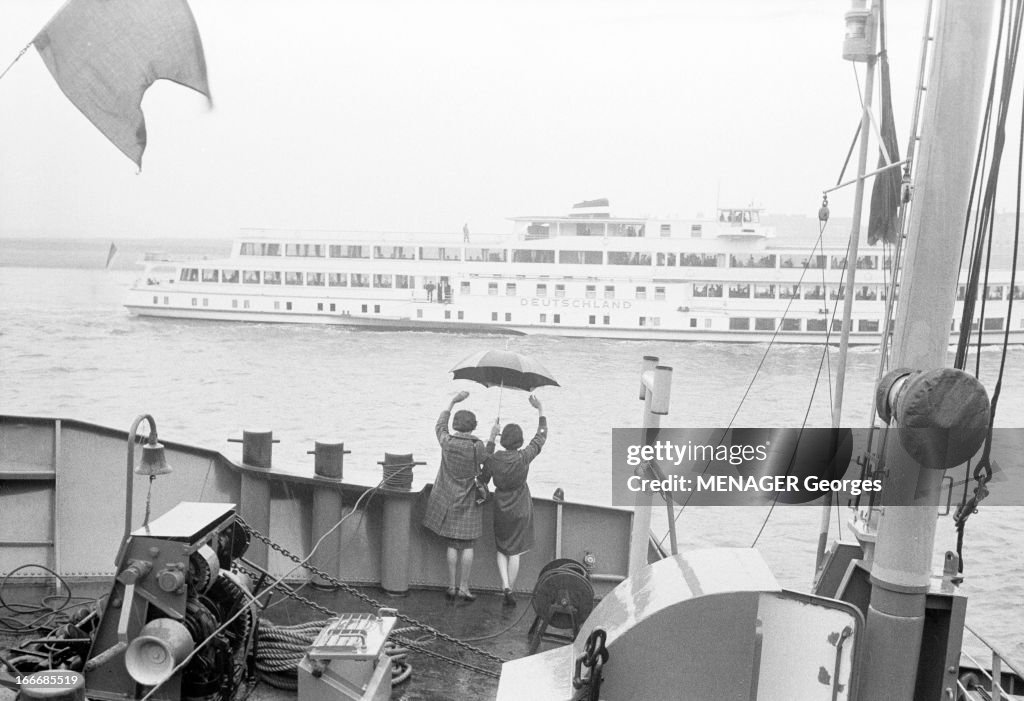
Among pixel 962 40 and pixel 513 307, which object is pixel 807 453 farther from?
pixel 513 307

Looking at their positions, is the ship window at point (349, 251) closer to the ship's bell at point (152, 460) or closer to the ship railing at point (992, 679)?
the ship railing at point (992, 679)

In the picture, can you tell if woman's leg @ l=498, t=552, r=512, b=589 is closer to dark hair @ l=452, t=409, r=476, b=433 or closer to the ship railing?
dark hair @ l=452, t=409, r=476, b=433

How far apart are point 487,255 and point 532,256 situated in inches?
81.5

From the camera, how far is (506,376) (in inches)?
235

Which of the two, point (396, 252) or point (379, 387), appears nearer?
point (379, 387)

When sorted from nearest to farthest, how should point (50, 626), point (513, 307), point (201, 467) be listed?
point (50, 626) < point (201, 467) < point (513, 307)

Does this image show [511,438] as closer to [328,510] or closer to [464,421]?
[464,421]

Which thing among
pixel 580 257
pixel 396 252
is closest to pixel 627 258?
pixel 580 257

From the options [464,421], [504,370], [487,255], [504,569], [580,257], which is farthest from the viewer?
[487,255]

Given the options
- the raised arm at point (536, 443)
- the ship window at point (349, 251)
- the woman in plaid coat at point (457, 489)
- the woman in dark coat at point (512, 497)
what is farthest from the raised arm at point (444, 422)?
the ship window at point (349, 251)

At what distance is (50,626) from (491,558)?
8.19ft

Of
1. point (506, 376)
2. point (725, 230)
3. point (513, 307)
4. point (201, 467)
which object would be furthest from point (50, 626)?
point (725, 230)

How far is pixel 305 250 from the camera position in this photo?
3938 cm

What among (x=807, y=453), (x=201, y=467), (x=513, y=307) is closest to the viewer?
(x=201, y=467)
